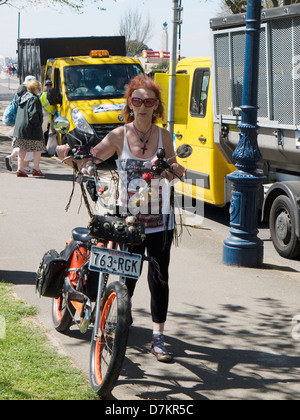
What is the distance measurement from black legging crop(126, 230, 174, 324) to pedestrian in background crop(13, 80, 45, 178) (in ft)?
30.9

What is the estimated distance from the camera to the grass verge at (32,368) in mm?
4648

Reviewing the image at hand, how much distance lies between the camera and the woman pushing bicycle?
17.4 feet

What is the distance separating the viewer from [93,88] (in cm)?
1733

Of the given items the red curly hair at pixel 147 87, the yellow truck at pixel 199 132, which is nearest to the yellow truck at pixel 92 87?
the yellow truck at pixel 199 132

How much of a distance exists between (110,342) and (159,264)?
89 centimetres

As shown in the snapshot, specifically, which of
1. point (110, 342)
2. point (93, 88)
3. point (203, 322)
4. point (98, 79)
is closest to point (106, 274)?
point (110, 342)

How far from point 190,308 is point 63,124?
2506 mm

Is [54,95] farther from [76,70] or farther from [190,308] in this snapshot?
[190,308]

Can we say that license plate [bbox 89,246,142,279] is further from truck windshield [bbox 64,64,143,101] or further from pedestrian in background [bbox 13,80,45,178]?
truck windshield [bbox 64,64,143,101]

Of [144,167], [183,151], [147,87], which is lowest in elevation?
[144,167]

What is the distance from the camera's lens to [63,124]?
197 inches

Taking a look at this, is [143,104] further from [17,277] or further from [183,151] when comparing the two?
[17,277]

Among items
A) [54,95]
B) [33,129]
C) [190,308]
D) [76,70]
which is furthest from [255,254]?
[76,70]

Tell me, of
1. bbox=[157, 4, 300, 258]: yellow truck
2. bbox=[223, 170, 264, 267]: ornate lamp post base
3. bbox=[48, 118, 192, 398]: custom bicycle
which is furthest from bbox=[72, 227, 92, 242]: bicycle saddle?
bbox=[157, 4, 300, 258]: yellow truck
